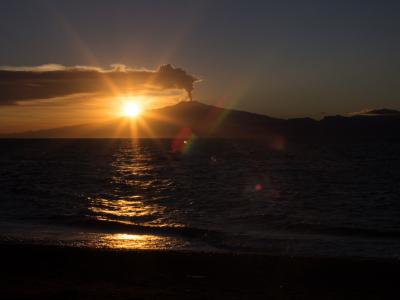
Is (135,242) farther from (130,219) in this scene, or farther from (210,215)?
(210,215)

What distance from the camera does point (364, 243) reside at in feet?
64.5

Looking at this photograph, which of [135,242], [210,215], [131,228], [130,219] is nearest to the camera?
[135,242]

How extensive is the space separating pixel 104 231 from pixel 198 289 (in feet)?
35.2

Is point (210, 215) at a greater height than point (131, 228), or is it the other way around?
point (210, 215)

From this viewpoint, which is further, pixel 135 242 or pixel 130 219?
pixel 130 219

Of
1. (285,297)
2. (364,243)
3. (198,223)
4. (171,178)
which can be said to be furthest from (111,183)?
(285,297)

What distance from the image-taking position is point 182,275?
44.9 feet

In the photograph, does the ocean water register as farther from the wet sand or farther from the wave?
the wet sand

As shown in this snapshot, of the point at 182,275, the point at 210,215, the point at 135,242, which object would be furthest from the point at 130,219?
the point at 182,275

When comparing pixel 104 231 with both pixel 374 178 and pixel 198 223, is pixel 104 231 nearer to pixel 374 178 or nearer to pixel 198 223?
pixel 198 223

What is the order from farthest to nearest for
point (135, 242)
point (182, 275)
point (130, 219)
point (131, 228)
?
point (130, 219) < point (131, 228) < point (135, 242) < point (182, 275)

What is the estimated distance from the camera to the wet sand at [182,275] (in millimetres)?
11586

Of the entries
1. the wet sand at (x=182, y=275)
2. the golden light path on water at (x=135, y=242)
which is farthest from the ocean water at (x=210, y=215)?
the wet sand at (x=182, y=275)

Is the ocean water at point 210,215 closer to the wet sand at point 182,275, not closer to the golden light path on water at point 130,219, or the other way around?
the golden light path on water at point 130,219
